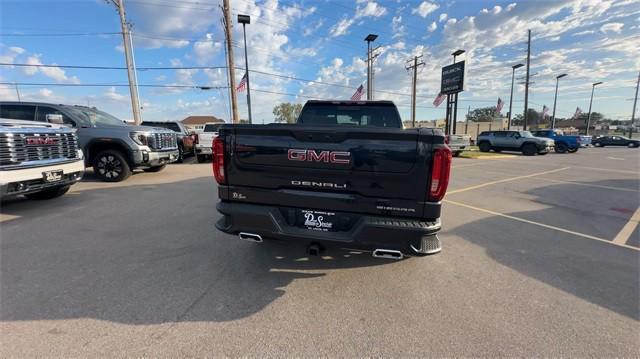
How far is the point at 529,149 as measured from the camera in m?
21.7

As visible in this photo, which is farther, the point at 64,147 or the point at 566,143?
the point at 566,143

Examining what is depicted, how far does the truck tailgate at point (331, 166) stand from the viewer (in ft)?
8.06

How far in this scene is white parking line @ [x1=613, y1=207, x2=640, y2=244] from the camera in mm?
4373

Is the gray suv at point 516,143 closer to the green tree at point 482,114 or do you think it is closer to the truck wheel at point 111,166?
the truck wheel at point 111,166

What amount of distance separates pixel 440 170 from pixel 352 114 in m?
2.49

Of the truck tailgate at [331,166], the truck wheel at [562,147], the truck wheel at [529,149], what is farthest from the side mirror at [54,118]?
the truck wheel at [562,147]

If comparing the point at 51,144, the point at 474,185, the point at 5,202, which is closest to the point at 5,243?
the point at 51,144

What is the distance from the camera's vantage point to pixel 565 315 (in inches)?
97.8

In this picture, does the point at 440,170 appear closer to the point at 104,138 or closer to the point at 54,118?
the point at 54,118

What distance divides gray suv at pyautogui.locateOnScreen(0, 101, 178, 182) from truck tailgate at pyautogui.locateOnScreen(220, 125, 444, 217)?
20.8 feet

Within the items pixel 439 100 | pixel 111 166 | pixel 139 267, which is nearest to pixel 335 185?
pixel 139 267

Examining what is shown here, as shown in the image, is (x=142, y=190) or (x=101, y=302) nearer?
(x=101, y=302)

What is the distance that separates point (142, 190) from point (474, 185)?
939cm

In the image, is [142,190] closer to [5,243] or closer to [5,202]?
[5,202]
